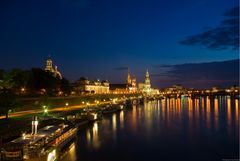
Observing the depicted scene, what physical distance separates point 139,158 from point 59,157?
20.1 ft

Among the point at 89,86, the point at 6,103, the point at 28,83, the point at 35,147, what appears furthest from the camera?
the point at 89,86

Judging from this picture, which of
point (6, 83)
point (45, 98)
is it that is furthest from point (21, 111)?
point (6, 83)

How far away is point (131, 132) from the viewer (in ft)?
122

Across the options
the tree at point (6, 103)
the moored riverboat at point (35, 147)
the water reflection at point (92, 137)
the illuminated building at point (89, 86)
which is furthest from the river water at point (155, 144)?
the illuminated building at point (89, 86)

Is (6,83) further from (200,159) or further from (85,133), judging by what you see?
(200,159)

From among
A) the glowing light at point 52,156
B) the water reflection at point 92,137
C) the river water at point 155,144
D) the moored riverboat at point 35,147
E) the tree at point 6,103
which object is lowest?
the river water at point 155,144

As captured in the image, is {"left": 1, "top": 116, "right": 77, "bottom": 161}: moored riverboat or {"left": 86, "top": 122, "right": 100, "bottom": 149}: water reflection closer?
{"left": 1, "top": 116, "right": 77, "bottom": 161}: moored riverboat

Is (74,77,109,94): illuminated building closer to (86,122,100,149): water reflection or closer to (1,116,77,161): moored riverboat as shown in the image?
(86,122,100,149): water reflection

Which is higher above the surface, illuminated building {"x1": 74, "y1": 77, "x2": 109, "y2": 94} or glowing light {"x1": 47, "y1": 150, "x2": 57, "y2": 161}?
illuminated building {"x1": 74, "y1": 77, "x2": 109, "y2": 94}

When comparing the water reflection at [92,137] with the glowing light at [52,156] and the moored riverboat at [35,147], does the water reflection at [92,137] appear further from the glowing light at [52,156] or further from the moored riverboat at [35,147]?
the glowing light at [52,156]

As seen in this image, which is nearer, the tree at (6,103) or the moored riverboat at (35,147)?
the moored riverboat at (35,147)

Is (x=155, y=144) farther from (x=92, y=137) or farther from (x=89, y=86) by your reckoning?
(x=89, y=86)

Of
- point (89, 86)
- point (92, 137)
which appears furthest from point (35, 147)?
point (89, 86)

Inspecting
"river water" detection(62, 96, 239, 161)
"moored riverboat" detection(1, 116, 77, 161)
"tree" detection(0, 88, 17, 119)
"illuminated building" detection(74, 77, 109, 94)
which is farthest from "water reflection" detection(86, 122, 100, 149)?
"illuminated building" detection(74, 77, 109, 94)
